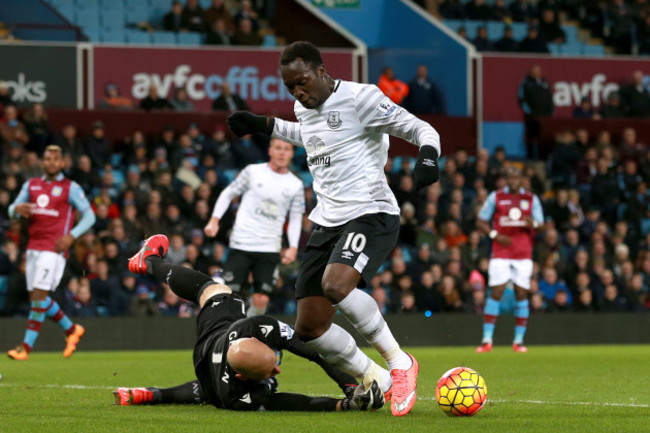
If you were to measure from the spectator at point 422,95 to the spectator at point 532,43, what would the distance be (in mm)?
2521

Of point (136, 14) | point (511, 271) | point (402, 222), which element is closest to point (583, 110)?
point (402, 222)

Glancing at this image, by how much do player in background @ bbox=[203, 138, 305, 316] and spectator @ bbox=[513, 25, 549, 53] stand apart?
1165cm

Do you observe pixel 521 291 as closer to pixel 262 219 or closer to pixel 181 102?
pixel 262 219

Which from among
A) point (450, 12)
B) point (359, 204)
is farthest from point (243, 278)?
point (450, 12)

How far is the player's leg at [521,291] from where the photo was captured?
1585 centimetres

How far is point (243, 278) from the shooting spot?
1302 centimetres

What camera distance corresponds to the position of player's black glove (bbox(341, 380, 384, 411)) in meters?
7.05

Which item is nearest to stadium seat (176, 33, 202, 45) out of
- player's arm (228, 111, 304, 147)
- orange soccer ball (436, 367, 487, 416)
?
player's arm (228, 111, 304, 147)

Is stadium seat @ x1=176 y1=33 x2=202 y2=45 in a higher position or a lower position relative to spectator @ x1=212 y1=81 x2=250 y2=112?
higher

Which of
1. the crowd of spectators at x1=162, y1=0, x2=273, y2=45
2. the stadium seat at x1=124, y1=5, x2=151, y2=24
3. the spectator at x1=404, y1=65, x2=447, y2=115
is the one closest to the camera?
the crowd of spectators at x1=162, y1=0, x2=273, y2=45

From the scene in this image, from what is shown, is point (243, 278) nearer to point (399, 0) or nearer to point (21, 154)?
point (21, 154)

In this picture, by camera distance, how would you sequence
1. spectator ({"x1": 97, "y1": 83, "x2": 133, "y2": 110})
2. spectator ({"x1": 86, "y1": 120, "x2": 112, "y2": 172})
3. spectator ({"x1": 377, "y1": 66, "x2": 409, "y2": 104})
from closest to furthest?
spectator ({"x1": 86, "y1": 120, "x2": 112, "y2": 172}) < spectator ({"x1": 97, "y1": 83, "x2": 133, "y2": 110}) < spectator ({"x1": 377, "y1": 66, "x2": 409, "y2": 104})

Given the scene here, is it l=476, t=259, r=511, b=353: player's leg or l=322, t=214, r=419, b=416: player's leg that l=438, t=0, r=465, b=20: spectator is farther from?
l=322, t=214, r=419, b=416: player's leg

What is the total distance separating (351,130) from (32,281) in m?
7.11
